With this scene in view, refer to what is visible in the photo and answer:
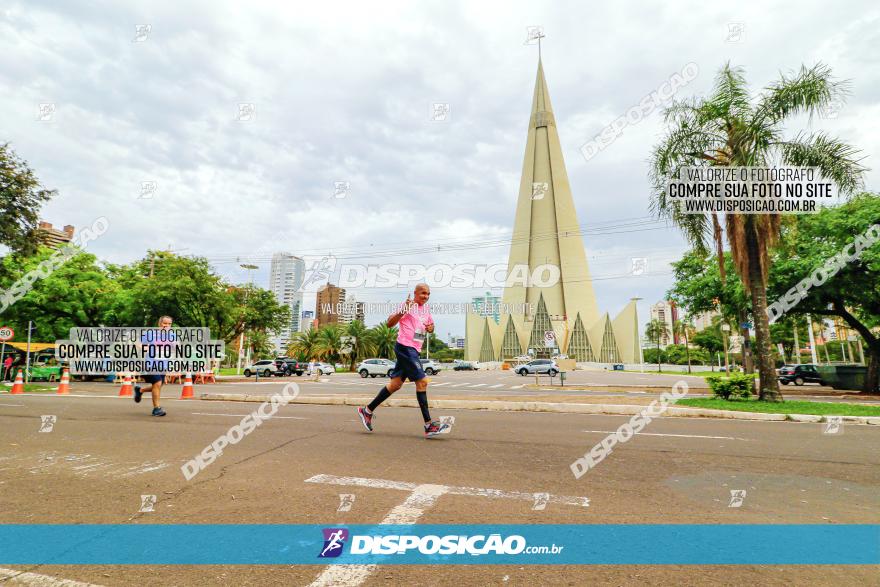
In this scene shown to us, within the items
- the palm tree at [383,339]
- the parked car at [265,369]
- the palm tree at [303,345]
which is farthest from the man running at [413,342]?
the palm tree at [383,339]

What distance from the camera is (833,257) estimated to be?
1727cm

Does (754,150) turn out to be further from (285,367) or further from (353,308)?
(353,308)

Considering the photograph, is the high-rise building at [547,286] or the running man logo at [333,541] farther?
the high-rise building at [547,286]

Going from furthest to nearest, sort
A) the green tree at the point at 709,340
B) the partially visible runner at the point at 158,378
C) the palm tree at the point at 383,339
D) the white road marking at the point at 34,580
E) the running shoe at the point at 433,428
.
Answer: the green tree at the point at 709,340, the palm tree at the point at 383,339, the partially visible runner at the point at 158,378, the running shoe at the point at 433,428, the white road marking at the point at 34,580

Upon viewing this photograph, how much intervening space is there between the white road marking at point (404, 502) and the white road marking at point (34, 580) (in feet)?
3.93

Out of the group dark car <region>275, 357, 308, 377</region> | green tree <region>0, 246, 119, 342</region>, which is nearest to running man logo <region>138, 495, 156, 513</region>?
green tree <region>0, 246, 119, 342</region>

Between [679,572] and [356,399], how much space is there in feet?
33.0

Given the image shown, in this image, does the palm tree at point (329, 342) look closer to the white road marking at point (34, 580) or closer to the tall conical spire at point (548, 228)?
the tall conical spire at point (548, 228)

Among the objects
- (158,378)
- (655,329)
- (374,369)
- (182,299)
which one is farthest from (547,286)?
(158,378)

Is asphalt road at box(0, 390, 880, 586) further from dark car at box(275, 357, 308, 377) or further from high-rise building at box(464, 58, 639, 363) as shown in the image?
high-rise building at box(464, 58, 639, 363)

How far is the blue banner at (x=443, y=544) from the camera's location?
253cm

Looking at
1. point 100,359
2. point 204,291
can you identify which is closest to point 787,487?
point 204,291

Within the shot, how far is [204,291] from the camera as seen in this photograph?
29.2 metres

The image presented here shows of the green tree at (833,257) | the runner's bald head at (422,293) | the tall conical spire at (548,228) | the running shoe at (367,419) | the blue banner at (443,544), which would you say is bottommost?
the blue banner at (443,544)
